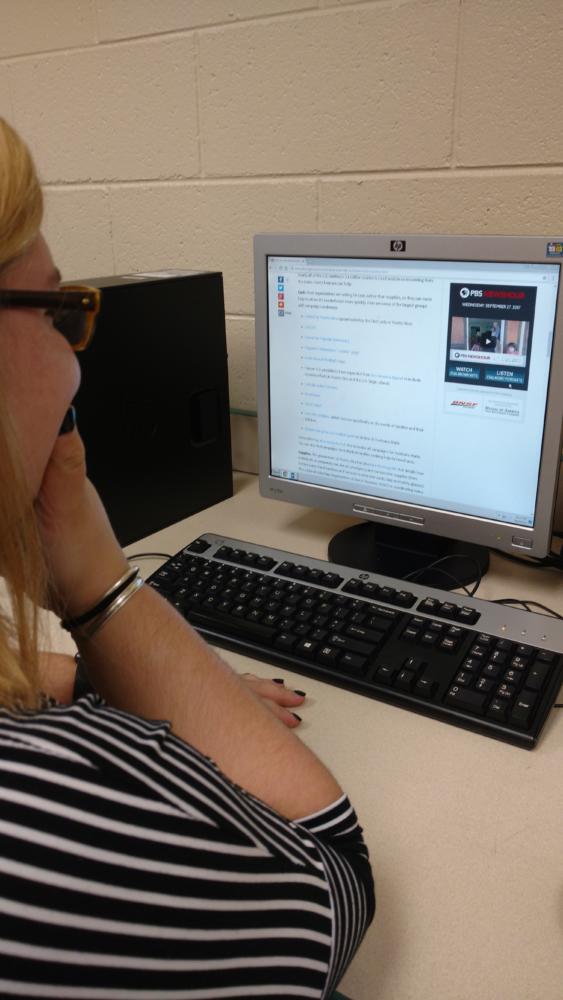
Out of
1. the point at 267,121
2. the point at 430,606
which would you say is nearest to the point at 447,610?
the point at 430,606

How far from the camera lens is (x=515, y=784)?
71 cm

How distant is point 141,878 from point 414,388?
2.35ft

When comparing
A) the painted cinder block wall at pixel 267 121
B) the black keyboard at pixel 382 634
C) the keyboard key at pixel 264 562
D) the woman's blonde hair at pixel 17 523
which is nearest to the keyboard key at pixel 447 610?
the black keyboard at pixel 382 634

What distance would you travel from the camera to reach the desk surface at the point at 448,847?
1.81 feet

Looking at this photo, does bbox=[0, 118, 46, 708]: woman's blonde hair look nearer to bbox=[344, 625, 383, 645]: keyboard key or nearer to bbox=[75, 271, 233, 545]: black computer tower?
bbox=[344, 625, 383, 645]: keyboard key

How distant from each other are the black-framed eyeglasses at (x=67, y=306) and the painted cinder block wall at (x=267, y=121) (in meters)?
0.65

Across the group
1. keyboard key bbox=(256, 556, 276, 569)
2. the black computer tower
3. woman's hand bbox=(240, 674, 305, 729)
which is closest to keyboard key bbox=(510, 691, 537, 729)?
woman's hand bbox=(240, 674, 305, 729)

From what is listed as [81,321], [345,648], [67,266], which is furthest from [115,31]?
[345,648]

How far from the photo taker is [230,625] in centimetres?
92

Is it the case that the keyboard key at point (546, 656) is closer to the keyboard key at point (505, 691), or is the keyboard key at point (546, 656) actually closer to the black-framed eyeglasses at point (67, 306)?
the keyboard key at point (505, 691)

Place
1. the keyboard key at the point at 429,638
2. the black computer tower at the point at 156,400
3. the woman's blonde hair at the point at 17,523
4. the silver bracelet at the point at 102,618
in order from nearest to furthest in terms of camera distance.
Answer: the woman's blonde hair at the point at 17,523 → the silver bracelet at the point at 102,618 → the keyboard key at the point at 429,638 → the black computer tower at the point at 156,400

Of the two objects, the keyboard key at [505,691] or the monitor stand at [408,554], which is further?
the monitor stand at [408,554]

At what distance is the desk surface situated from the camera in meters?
0.55

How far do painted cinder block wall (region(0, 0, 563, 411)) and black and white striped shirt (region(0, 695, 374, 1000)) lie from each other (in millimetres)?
945
